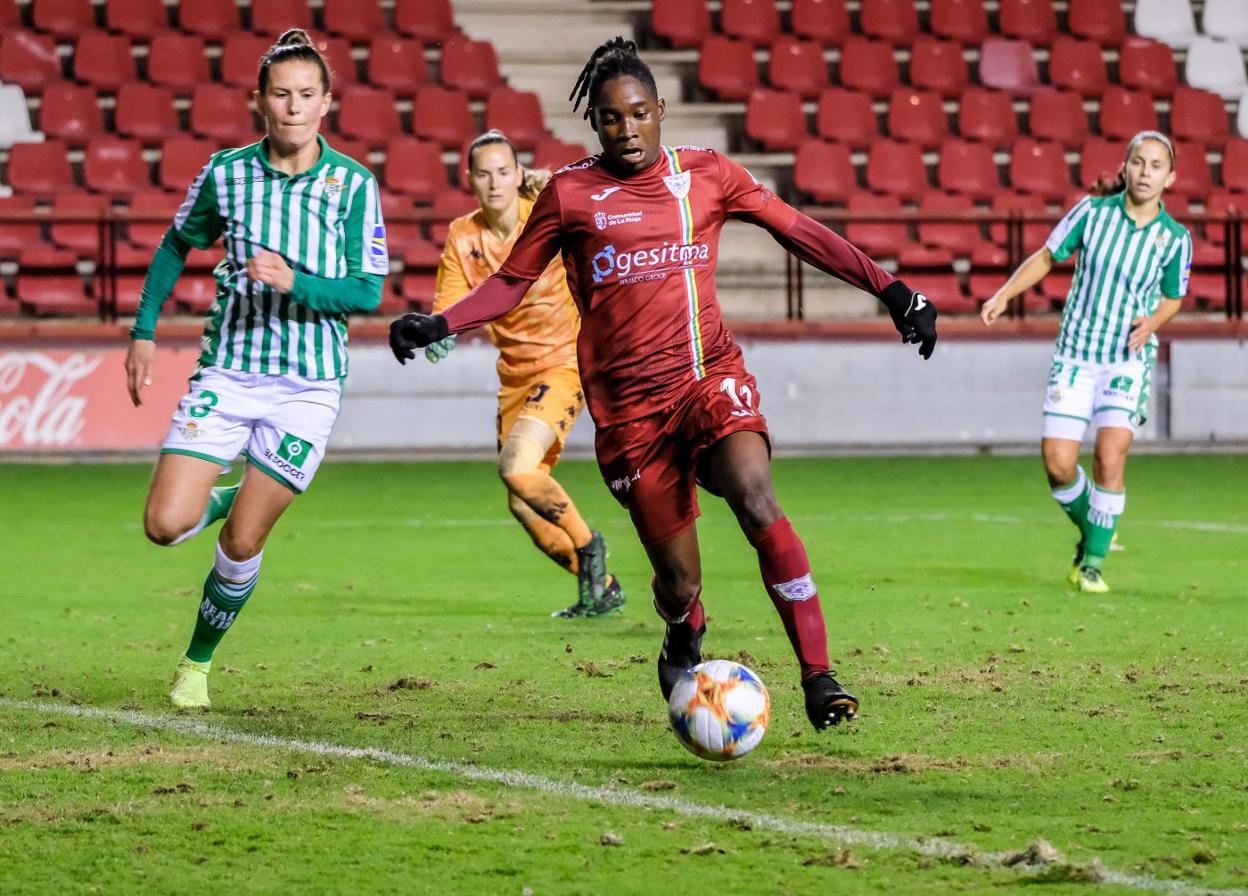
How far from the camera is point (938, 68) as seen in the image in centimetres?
2178

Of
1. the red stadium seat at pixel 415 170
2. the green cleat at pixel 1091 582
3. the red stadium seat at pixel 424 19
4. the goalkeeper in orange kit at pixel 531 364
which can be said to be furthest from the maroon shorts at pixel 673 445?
the red stadium seat at pixel 424 19

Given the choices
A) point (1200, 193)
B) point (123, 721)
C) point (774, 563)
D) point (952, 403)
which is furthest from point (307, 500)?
point (1200, 193)

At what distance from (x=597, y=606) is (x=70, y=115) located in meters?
13.6

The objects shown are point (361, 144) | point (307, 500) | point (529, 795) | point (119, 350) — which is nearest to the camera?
point (529, 795)

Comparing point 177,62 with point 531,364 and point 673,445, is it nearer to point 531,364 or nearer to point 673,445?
point 531,364

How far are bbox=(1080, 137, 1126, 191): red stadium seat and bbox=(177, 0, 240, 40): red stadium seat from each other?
30.8 feet

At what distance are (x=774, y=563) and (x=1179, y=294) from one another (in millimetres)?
4808

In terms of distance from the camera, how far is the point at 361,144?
19938 mm

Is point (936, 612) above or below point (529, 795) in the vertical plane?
below

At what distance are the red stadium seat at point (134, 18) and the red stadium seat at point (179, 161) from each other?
1905 millimetres

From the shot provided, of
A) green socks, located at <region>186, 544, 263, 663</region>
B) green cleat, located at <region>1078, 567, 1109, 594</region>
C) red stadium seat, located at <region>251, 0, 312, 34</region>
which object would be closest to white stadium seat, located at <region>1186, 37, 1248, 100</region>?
red stadium seat, located at <region>251, 0, 312, 34</region>

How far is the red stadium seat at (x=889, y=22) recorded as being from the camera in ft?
72.4

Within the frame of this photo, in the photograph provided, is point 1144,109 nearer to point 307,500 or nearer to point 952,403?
point 952,403

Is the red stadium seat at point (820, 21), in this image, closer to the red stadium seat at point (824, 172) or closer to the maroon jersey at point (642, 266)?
the red stadium seat at point (824, 172)
